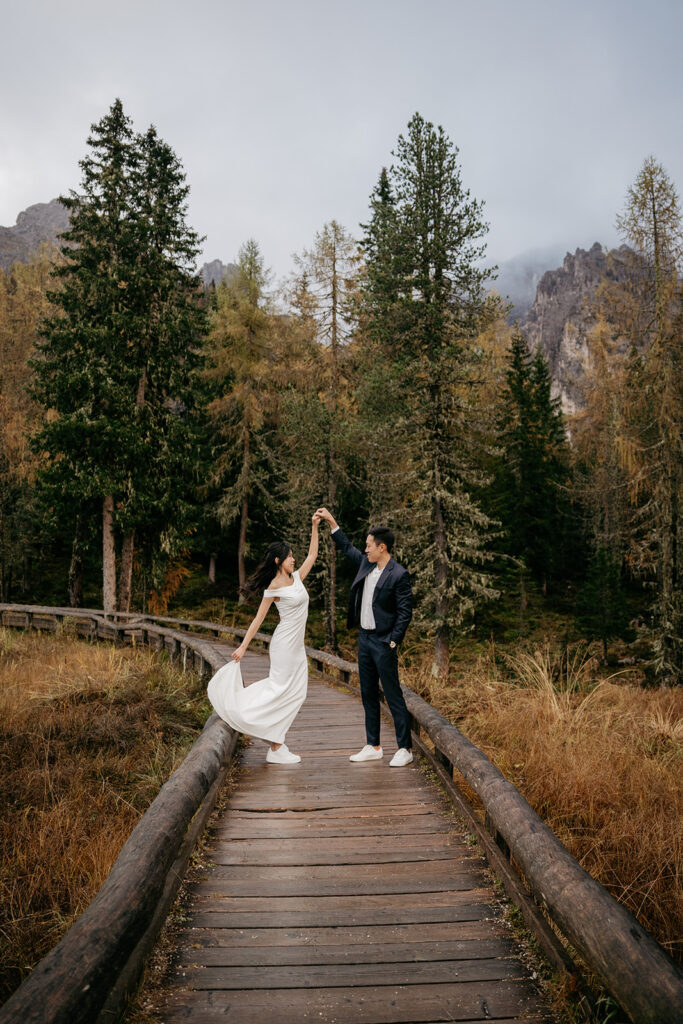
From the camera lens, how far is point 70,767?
24.8 ft

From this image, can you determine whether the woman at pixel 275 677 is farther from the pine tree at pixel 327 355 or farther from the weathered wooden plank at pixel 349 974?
the pine tree at pixel 327 355

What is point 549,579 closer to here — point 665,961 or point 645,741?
point 645,741

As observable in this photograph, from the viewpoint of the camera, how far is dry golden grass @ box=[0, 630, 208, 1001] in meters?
4.41

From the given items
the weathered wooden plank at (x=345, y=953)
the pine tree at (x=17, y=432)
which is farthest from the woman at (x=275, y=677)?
the pine tree at (x=17, y=432)

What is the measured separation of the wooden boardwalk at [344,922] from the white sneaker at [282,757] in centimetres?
91

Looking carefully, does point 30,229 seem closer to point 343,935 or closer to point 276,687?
point 276,687

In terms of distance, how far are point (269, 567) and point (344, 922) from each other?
385 cm

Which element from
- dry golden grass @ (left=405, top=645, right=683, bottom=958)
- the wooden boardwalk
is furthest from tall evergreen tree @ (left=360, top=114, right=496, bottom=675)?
the wooden boardwalk

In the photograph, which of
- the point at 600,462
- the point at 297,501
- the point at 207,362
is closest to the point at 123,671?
the point at 297,501

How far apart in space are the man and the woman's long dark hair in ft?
2.02

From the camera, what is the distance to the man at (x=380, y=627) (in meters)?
6.05

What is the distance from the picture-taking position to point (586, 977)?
2967 mm

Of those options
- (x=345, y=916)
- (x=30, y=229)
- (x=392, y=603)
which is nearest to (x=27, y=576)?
(x=392, y=603)

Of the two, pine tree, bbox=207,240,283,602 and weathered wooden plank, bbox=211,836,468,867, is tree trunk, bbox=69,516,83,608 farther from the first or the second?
weathered wooden plank, bbox=211,836,468,867
